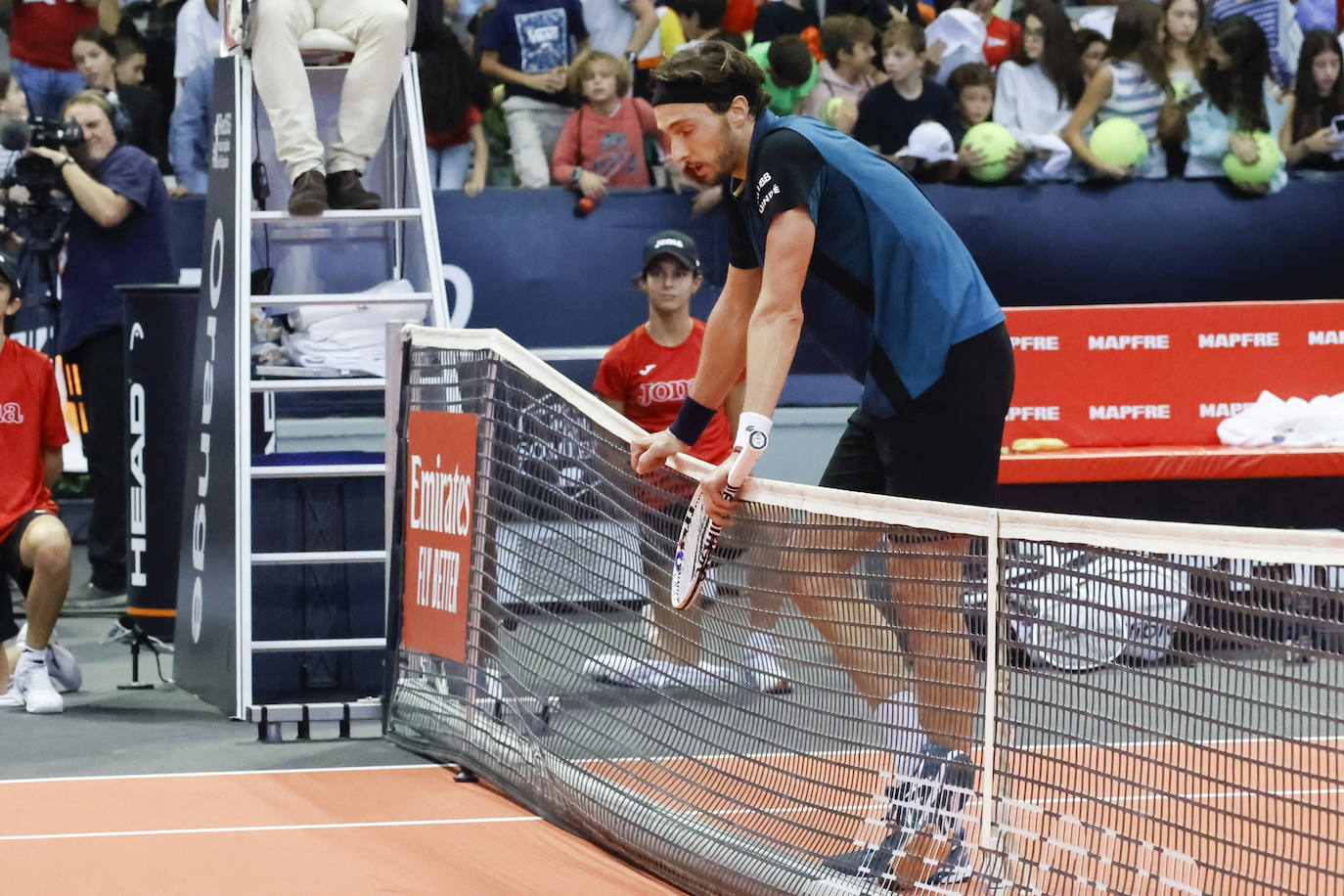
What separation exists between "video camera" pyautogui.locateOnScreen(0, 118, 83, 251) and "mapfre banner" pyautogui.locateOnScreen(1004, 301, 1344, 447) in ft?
16.2

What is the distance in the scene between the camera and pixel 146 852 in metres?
5.03

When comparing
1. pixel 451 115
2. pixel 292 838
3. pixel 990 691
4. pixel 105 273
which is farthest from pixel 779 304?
pixel 451 115

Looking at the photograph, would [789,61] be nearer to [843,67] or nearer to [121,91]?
[843,67]

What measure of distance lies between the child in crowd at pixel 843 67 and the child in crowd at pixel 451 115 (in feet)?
6.31

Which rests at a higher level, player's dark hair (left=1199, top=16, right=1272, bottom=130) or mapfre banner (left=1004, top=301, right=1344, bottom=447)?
player's dark hair (left=1199, top=16, right=1272, bottom=130)

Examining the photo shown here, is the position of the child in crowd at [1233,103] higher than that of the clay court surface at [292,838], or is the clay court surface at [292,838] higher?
the child in crowd at [1233,103]

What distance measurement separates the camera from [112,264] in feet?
31.0

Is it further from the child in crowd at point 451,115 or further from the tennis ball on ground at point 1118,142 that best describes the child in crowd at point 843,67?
the child in crowd at point 451,115

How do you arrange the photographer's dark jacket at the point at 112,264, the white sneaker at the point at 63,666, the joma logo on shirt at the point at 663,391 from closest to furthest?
the white sneaker at the point at 63,666, the joma logo on shirt at the point at 663,391, the photographer's dark jacket at the point at 112,264

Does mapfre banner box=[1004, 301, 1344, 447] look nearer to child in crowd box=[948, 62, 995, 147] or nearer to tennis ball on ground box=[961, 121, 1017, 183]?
tennis ball on ground box=[961, 121, 1017, 183]

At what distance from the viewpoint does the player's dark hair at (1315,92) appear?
11109mm

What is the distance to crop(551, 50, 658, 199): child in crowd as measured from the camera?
1005cm

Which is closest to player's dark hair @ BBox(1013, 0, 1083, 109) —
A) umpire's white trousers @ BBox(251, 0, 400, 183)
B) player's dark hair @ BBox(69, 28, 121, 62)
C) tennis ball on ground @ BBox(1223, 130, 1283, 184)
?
tennis ball on ground @ BBox(1223, 130, 1283, 184)

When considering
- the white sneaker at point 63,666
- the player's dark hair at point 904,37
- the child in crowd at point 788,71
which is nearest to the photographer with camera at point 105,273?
the white sneaker at point 63,666
